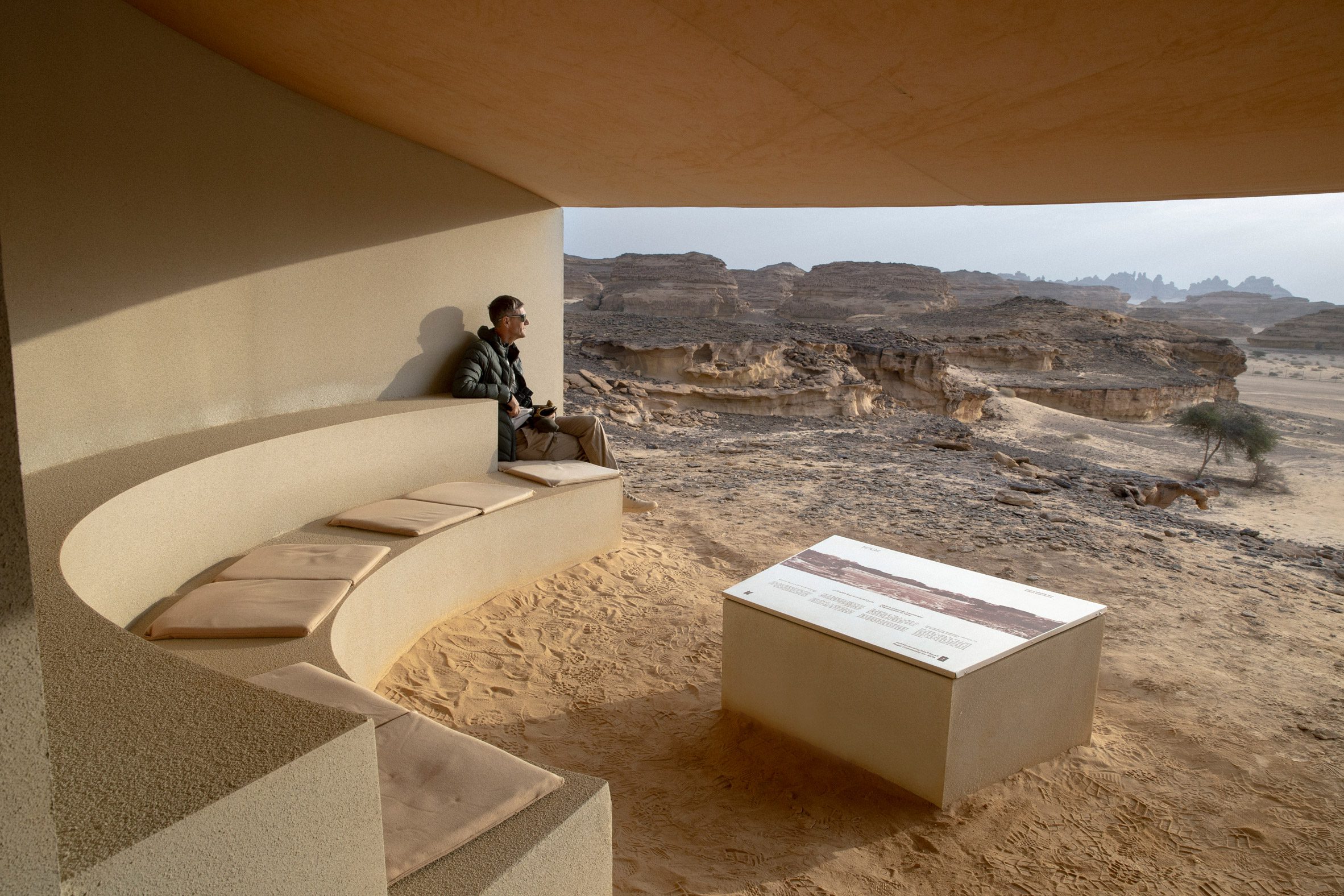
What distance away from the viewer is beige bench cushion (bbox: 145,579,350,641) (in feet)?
8.89

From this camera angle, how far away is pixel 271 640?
276 centimetres

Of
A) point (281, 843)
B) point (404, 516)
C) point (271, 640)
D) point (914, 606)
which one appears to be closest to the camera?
point (281, 843)

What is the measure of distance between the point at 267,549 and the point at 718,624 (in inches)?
96.6

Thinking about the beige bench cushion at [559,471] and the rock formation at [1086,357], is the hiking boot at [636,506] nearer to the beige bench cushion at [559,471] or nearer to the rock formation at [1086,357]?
the beige bench cushion at [559,471]

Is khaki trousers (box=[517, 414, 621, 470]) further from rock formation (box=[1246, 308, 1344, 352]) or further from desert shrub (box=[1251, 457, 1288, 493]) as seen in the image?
rock formation (box=[1246, 308, 1344, 352])

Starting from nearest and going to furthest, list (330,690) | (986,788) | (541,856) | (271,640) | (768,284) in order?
(541,856), (330,690), (271,640), (986,788), (768,284)

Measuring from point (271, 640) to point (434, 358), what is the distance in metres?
3.36

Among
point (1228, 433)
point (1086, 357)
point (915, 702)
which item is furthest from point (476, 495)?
point (1086, 357)

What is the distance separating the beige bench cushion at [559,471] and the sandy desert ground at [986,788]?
2.00ft

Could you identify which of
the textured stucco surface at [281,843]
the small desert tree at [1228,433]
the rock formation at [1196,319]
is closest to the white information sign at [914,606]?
the textured stucco surface at [281,843]

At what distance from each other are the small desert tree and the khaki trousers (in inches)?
617

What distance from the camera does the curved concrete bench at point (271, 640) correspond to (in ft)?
4.03

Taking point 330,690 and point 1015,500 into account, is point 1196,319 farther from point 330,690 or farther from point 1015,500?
point 330,690

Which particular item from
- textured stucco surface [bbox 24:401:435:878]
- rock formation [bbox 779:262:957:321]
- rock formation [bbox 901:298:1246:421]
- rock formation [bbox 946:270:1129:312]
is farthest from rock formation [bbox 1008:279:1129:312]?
textured stucco surface [bbox 24:401:435:878]
